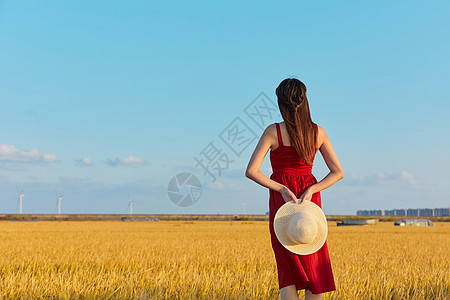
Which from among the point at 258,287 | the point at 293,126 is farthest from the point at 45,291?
the point at 293,126

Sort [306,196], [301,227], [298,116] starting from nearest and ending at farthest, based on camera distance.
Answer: [301,227], [306,196], [298,116]

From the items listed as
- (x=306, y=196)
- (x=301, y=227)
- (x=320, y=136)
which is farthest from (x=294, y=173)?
(x=301, y=227)

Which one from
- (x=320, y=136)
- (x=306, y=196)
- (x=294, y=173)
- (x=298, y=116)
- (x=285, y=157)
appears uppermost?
(x=298, y=116)

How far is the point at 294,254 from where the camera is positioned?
3.70 meters

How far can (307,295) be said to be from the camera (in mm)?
3857

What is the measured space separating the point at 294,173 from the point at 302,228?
0.50m

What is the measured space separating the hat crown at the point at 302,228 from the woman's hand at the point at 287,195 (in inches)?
5.0

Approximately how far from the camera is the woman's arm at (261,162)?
11.9 ft

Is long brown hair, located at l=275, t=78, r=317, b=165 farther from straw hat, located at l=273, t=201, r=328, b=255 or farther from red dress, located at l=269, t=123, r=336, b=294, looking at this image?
straw hat, located at l=273, t=201, r=328, b=255

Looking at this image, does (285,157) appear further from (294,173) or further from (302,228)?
(302,228)

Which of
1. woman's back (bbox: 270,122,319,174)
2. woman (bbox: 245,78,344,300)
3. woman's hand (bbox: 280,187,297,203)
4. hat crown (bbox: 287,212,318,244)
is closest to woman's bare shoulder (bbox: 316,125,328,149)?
woman (bbox: 245,78,344,300)

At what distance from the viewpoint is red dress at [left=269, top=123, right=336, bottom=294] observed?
145 inches

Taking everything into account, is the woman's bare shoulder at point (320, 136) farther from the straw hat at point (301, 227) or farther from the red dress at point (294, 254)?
the straw hat at point (301, 227)

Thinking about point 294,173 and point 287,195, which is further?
point 294,173
